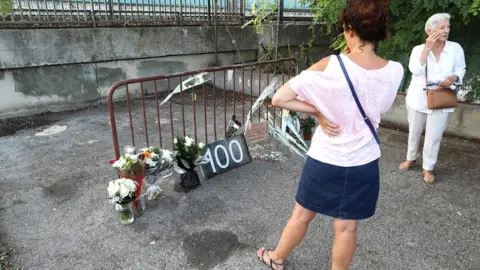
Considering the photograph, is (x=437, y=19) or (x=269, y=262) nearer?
(x=269, y=262)

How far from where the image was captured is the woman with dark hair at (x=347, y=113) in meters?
1.67

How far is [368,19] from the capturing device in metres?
1.64

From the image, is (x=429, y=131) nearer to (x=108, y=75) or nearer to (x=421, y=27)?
(x=421, y=27)

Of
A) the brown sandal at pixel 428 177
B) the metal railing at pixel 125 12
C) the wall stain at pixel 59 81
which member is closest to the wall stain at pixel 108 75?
the wall stain at pixel 59 81

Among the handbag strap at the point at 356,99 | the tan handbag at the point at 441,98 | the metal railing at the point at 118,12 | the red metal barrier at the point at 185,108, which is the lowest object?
the red metal barrier at the point at 185,108

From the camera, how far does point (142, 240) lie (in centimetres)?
271

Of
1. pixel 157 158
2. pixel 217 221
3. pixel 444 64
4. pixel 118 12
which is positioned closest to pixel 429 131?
pixel 444 64

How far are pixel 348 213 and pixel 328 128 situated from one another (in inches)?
19.9

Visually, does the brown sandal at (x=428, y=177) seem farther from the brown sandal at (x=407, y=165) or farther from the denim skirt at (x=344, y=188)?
the denim skirt at (x=344, y=188)

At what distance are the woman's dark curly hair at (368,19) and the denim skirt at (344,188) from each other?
0.69 meters

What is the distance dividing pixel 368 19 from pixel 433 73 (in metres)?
2.12

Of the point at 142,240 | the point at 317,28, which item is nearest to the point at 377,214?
the point at 142,240

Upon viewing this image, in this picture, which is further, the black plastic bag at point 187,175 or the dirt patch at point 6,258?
the black plastic bag at point 187,175

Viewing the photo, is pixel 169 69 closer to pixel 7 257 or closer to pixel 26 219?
pixel 26 219
